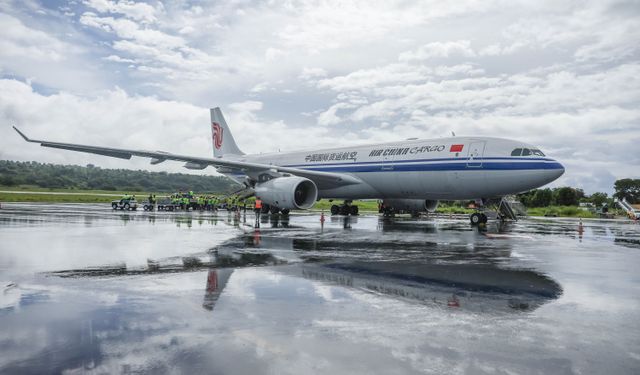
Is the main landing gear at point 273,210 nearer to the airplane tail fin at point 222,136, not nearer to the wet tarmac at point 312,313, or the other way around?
the airplane tail fin at point 222,136

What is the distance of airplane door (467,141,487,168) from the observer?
1889 cm

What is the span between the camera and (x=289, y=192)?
20125mm

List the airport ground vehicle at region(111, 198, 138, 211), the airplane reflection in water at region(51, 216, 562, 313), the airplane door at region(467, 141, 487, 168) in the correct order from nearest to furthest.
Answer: the airplane reflection in water at region(51, 216, 562, 313) → the airplane door at region(467, 141, 487, 168) → the airport ground vehicle at region(111, 198, 138, 211)

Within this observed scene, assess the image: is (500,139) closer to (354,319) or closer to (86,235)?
(86,235)

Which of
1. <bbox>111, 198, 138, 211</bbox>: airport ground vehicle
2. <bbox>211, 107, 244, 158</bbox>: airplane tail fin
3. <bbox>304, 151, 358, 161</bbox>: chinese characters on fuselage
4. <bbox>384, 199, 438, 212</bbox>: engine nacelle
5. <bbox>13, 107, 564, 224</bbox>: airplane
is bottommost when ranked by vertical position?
<bbox>111, 198, 138, 211</bbox>: airport ground vehicle

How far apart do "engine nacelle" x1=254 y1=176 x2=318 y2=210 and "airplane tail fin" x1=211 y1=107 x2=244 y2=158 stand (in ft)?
45.7

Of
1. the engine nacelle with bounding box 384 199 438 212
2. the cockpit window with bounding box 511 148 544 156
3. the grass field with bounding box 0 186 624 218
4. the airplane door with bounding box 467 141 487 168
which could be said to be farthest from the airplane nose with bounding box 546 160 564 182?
the grass field with bounding box 0 186 624 218

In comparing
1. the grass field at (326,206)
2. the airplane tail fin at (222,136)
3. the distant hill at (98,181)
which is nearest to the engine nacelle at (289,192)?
the airplane tail fin at (222,136)

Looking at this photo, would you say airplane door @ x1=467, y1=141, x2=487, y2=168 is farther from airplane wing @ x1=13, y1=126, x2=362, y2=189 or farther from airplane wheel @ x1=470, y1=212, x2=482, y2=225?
airplane wing @ x1=13, y1=126, x2=362, y2=189

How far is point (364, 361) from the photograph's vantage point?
361 centimetres

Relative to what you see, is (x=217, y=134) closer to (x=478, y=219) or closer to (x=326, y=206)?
(x=478, y=219)

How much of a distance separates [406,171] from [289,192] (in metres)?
5.24

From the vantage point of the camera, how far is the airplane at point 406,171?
18.3m

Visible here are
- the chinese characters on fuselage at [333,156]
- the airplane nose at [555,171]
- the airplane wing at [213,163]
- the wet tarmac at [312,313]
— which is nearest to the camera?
the wet tarmac at [312,313]
